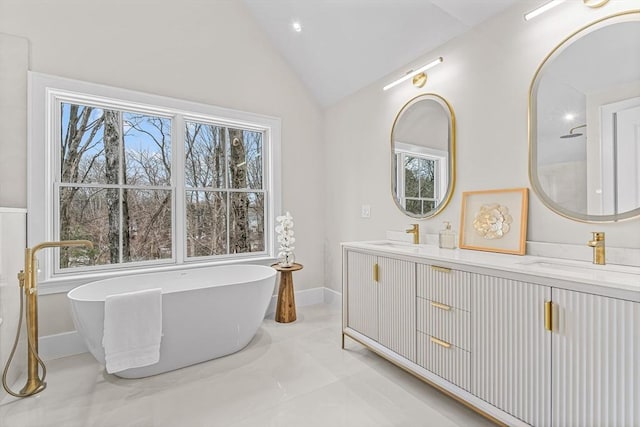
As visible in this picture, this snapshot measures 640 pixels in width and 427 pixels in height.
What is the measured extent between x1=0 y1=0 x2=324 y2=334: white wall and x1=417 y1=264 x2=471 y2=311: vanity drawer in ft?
6.65

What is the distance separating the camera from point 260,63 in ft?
11.6

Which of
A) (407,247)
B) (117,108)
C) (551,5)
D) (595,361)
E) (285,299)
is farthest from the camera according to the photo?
(285,299)

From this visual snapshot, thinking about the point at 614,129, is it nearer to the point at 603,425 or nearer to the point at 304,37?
the point at 603,425

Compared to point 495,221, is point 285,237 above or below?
below

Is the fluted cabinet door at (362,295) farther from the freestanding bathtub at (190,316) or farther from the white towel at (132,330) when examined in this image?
the white towel at (132,330)

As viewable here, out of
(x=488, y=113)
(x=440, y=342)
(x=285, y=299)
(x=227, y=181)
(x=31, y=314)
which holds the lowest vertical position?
(x=285, y=299)

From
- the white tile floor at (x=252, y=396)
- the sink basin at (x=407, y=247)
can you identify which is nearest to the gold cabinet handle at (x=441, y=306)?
the sink basin at (x=407, y=247)

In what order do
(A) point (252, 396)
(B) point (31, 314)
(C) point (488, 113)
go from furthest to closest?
(C) point (488, 113)
(B) point (31, 314)
(A) point (252, 396)

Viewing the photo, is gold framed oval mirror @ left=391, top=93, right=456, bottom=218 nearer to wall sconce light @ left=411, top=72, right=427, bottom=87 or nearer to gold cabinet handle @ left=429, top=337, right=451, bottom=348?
wall sconce light @ left=411, top=72, right=427, bottom=87

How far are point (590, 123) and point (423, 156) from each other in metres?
1.16

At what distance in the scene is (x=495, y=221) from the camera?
2.11 m

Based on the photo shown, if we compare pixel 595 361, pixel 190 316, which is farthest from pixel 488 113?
pixel 190 316

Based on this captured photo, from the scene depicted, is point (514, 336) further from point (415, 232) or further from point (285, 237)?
point (285, 237)

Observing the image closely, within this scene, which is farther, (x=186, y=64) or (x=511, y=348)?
(x=186, y=64)
